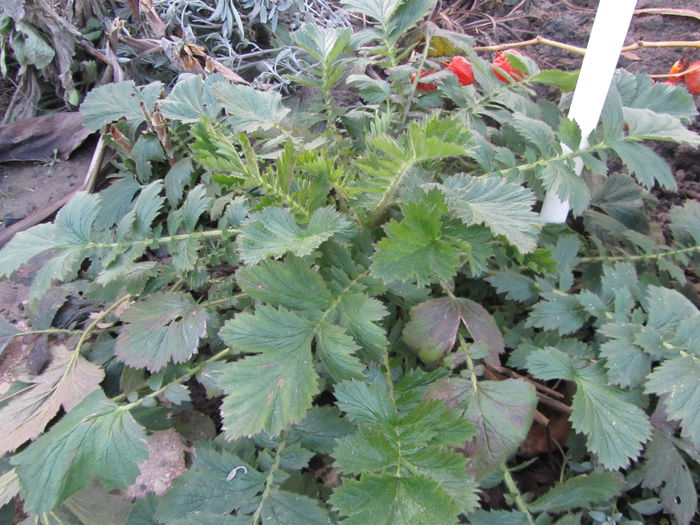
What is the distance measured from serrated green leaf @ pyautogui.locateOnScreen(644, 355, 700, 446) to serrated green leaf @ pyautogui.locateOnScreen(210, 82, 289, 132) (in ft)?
3.18

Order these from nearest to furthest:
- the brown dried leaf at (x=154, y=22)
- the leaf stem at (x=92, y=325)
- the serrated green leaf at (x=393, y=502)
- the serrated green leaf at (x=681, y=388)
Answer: the serrated green leaf at (x=393, y=502)
the serrated green leaf at (x=681, y=388)
the leaf stem at (x=92, y=325)
the brown dried leaf at (x=154, y=22)

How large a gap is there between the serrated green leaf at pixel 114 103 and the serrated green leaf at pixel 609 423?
131cm

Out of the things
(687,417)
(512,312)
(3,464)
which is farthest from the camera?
(512,312)

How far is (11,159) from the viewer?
6.32 feet

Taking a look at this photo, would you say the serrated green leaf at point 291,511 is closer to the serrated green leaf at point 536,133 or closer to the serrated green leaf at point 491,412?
the serrated green leaf at point 491,412

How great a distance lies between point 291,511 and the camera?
0.94 metres

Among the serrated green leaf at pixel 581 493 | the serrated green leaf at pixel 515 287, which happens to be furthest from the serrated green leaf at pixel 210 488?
the serrated green leaf at pixel 515 287

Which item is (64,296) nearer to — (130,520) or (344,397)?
(130,520)

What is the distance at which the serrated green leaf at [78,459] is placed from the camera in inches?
35.6

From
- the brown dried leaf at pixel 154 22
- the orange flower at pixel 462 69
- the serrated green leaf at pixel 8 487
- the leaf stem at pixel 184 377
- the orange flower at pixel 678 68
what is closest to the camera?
the serrated green leaf at pixel 8 487

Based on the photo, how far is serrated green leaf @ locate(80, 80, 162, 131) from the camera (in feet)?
4.72

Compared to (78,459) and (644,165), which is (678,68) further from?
(78,459)

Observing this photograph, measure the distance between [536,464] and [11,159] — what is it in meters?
2.01

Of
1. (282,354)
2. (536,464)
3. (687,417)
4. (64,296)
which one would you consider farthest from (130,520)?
(687,417)
